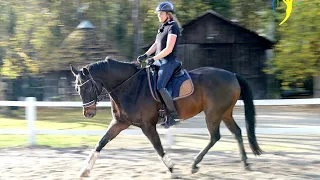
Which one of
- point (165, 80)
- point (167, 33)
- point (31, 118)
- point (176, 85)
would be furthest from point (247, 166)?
point (31, 118)

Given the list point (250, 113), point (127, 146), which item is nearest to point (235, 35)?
point (127, 146)

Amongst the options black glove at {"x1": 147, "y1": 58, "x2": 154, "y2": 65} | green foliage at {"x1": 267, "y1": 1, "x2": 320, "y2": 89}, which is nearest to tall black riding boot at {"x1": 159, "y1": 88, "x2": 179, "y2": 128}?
black glove at {"x1": 147, "y1": 58, "x2": 154, "y2": 65}

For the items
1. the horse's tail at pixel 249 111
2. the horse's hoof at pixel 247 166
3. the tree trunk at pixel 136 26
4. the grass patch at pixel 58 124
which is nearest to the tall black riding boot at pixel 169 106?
the horse's tail at pixel 249 111

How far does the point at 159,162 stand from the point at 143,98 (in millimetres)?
1498

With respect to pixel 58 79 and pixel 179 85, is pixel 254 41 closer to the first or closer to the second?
pixel 58 79

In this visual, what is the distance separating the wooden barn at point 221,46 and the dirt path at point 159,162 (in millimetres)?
10978

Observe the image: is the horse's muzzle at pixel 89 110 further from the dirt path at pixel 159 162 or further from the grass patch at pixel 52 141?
the grass patch at pixel 52 141

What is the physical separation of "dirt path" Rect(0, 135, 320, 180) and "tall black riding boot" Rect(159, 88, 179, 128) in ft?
2.67

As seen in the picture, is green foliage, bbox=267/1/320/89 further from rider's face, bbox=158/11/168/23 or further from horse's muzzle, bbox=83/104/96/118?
horse's muzzle, bbox=83/104/96/118

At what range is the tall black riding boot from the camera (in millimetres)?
6398

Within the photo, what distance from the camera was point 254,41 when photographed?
2078cm

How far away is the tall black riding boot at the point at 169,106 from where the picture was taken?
21.0 feet

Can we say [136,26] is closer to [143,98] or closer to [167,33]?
[167,33]

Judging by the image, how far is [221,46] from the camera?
68.4 ft
